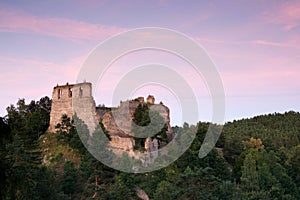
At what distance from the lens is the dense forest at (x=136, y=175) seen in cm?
2670

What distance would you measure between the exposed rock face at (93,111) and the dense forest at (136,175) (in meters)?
1.38

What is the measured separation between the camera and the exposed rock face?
1603 inches

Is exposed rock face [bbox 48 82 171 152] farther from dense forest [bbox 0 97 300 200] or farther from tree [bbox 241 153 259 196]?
tree [bbox 241 153 259 196]

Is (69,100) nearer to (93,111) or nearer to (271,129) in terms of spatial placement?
(93,111)

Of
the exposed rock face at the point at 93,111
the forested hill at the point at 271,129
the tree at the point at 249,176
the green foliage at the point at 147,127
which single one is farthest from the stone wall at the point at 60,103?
the forested hill at the point at 271,129

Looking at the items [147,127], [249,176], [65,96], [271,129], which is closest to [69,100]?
[65,96]

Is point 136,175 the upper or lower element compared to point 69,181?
upper

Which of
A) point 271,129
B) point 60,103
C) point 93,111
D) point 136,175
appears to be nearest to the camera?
point 136,175

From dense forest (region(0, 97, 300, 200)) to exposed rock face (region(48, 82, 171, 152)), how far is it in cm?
138

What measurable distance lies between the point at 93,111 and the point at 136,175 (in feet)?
31.0

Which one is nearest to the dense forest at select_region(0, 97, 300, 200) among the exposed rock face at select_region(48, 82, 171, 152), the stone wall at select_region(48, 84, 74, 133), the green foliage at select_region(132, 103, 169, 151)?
the stone wall at select_region(48, 84, 74, 133)

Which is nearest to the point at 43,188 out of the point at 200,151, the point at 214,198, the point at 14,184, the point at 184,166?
the point at 214,198

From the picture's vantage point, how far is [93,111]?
4175cm

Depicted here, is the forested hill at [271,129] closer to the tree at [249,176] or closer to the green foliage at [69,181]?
the tree at [249,176]
